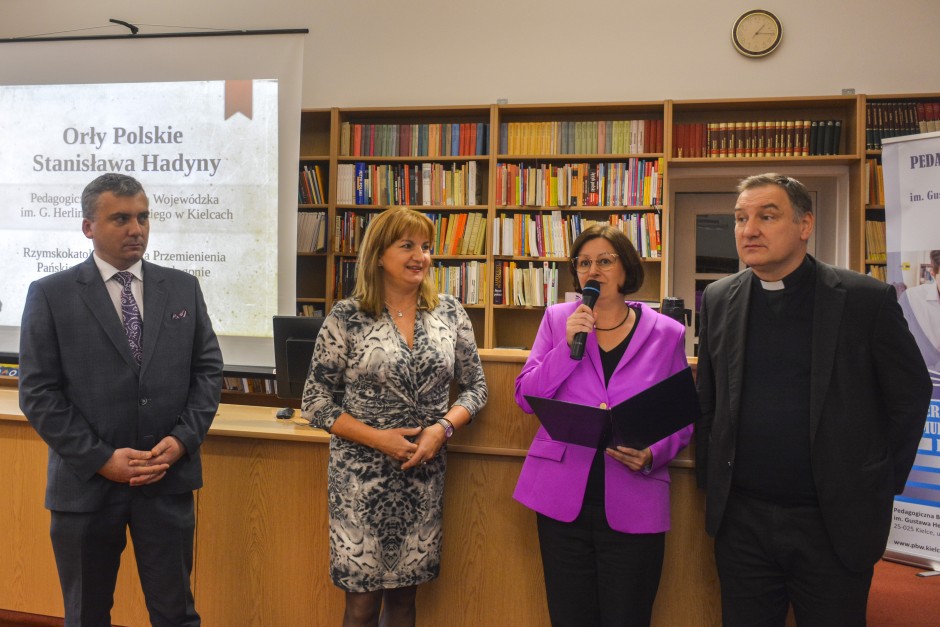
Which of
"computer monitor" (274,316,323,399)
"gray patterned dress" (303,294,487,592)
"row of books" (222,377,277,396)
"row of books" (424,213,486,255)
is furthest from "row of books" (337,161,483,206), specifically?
"gray patterned dress" (303,294,487,592)

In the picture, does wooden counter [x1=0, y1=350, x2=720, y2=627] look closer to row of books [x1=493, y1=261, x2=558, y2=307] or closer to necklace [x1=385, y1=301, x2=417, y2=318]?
necklace [x1=385, y1=301, x2=417, y2=318]

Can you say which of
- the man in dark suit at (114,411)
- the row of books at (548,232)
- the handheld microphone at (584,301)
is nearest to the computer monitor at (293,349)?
the man in dark suit at (114,411)

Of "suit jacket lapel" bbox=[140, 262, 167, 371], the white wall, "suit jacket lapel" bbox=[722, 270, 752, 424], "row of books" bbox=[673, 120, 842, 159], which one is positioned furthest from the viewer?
the white wall

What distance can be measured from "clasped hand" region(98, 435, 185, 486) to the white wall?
365 centimetres

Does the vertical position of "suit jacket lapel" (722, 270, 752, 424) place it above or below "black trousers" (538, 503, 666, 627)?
above

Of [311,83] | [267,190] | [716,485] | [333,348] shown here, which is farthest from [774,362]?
[311,83]

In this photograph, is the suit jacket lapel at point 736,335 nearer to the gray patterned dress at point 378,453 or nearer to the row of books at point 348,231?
the gray patterned dress at point 378,453

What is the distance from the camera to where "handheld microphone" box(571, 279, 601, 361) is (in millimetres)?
1701

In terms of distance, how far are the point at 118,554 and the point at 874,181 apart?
A: 175 inches

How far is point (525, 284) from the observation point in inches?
187

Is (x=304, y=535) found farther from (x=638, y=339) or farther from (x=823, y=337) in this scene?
(x=823, y=337)

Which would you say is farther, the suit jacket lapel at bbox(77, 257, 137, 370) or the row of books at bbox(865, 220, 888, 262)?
the row of books at bbox(865, 220, 888, 262)

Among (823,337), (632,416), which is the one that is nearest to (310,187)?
(632,416)

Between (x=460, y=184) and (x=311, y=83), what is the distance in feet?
4.66
